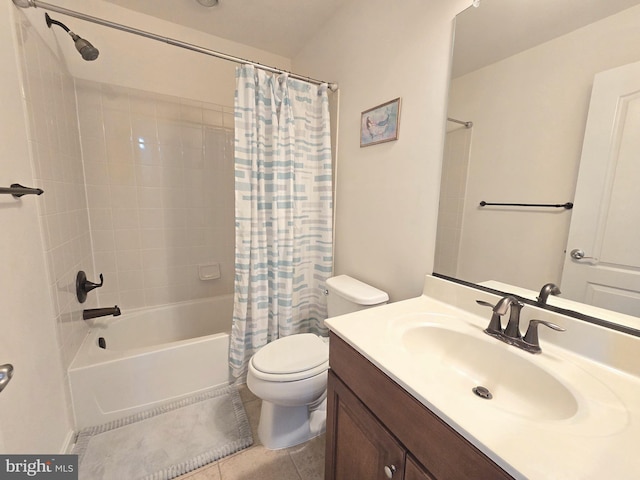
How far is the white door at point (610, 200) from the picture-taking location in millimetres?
677

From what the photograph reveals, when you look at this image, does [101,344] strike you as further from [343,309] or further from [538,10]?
[538,10]

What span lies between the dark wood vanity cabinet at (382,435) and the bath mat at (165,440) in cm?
67

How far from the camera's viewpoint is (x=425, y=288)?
1.17 metres

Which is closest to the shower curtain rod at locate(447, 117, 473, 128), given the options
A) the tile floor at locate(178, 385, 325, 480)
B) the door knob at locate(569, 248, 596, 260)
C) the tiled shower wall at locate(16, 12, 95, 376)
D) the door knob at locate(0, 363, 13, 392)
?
the door knob at locate(569, 248, 596, 260)

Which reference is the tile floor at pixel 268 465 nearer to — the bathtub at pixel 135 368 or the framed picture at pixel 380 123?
the bathtub at pixel 135 368

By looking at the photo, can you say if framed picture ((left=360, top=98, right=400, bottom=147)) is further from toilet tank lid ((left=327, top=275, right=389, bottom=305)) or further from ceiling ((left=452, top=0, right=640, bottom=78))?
toilet tank lid ((left=327, top=275, right=389, bottom=305))

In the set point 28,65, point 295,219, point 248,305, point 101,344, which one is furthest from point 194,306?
point 28,65

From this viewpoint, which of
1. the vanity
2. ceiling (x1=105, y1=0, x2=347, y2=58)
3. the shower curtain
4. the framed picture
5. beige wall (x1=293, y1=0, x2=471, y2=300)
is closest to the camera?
the vanity

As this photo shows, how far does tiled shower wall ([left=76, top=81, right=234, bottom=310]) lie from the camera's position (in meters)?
1.83

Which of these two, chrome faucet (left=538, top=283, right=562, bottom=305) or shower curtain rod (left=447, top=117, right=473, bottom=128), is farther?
shower curtain rod (left=447, top=117, right=473, bottom=128)

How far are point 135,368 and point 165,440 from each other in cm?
41

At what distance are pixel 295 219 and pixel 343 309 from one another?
645 millimetres

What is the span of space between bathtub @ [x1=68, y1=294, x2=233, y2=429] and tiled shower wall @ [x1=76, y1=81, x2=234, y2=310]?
226mm

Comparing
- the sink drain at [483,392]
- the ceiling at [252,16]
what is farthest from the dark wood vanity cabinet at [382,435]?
the ceiling at [252,16]
